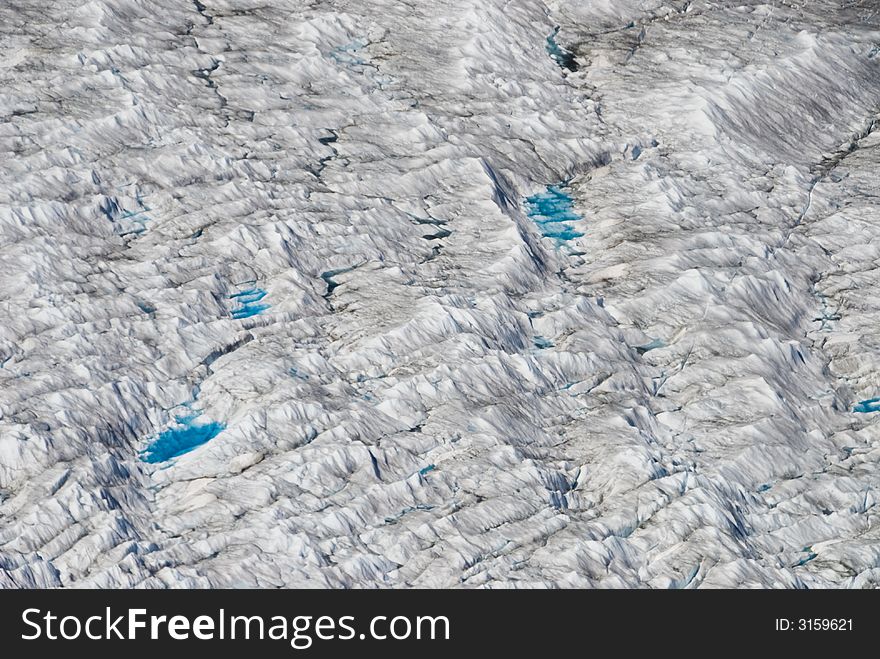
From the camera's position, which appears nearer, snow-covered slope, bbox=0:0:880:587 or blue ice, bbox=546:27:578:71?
snow-covered slope, bbox=0:0:880:587

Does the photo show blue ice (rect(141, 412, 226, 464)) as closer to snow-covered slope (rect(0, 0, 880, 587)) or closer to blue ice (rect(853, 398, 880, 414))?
snow-covered slope (rect(0, 0, 880, 587))

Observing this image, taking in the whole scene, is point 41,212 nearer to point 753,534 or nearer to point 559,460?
point 559,460

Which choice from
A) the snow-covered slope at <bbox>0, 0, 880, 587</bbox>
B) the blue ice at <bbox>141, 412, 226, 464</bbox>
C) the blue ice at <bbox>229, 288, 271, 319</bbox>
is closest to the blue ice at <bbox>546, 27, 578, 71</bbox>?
the snow-covered slope at <bbox>0, 0, 880, 587</bbox>

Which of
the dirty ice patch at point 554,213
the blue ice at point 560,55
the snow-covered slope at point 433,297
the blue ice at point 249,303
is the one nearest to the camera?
the snow-covered slope at point 433,297

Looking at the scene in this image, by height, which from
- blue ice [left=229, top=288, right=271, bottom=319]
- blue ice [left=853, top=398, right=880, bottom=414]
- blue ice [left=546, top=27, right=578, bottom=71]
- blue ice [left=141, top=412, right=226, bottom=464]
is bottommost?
blue ice [left=141, top=412, right=226, bottom=464]

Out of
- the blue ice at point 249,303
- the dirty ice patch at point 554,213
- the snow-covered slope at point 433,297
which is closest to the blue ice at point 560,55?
the snow-covered slope at point 433,297

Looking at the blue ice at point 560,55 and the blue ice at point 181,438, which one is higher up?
the blue ice at point 560,55

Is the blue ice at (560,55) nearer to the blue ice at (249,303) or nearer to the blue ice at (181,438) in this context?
the blue ice at (249,303)
